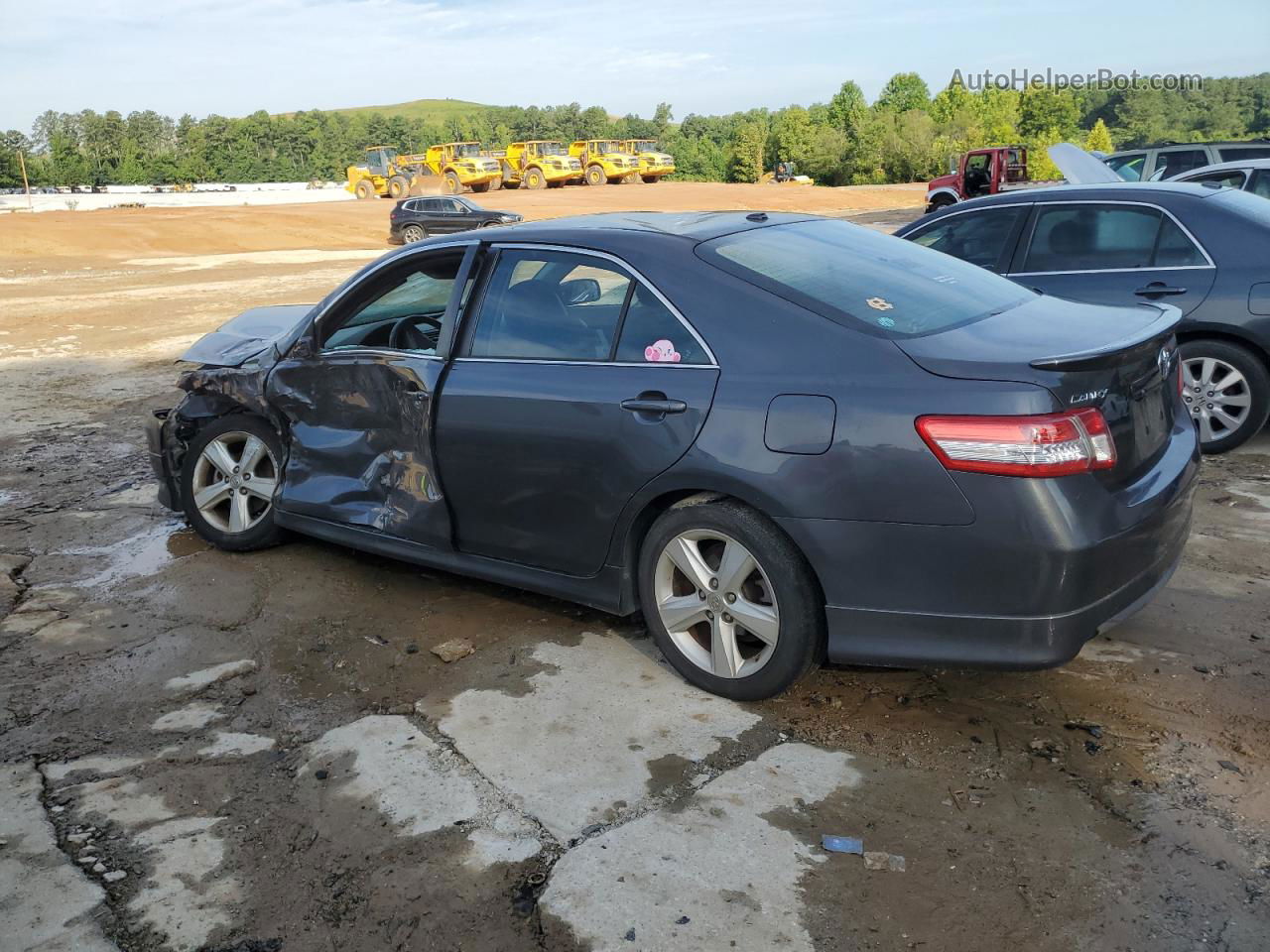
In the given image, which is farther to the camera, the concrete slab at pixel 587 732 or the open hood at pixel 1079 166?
A: the open hood at pixel 1079 166

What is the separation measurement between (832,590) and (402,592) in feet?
7.61

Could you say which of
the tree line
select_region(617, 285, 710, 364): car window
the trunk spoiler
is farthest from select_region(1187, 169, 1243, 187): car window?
the tree line

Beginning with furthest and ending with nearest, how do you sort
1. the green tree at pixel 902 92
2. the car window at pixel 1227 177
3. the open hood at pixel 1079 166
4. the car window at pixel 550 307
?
the green tree at pixel 902 92, the car window at pixel 1227 177, the open hood at pixel 1079 166, the car window at pixel 550 307

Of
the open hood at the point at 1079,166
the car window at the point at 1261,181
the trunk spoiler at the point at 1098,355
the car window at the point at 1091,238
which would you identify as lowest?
the trunk spoiler at the point at 1098,355

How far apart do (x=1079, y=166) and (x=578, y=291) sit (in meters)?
7.79

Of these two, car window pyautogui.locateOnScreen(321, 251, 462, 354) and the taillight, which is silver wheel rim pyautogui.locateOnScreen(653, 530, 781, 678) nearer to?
the taillight

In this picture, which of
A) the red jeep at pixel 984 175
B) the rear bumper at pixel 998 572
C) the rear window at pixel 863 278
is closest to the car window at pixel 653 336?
the rear window at pixel 863 278

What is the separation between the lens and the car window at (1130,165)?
1694cm

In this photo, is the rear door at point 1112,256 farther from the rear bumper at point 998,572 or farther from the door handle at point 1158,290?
the rear bumper at point 998,572

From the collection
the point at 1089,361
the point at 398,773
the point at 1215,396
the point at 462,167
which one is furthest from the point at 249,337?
the point at 462,167

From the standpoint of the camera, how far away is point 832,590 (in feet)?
11.6

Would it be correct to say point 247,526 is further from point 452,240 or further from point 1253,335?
point 1253,335

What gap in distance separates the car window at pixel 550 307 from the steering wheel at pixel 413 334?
1.27ft

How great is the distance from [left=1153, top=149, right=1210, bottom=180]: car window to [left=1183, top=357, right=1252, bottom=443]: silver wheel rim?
1110cm
